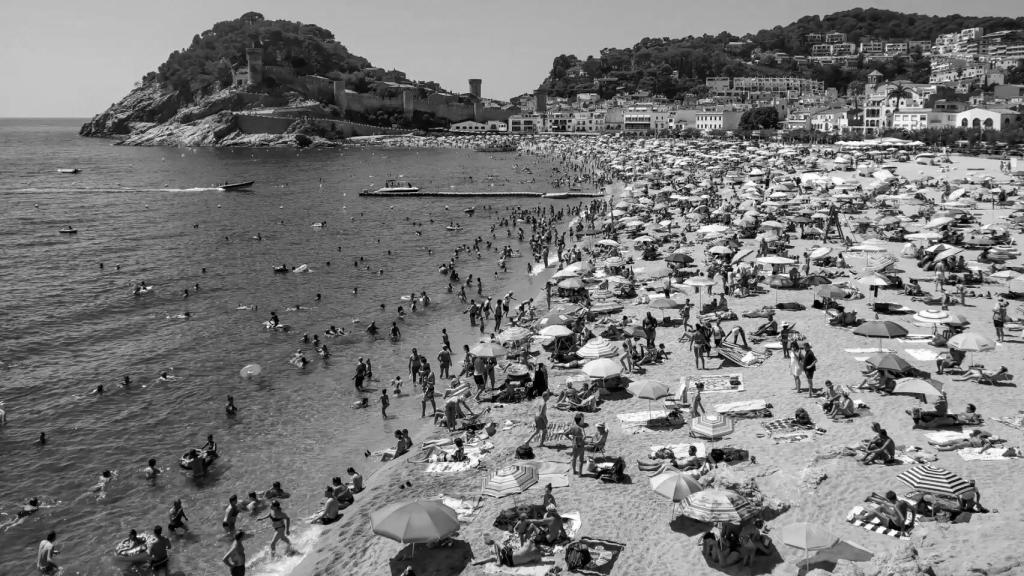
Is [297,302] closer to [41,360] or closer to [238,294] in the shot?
[238,294]

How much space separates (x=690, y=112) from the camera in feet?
396

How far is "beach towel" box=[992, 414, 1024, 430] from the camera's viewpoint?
11406mm

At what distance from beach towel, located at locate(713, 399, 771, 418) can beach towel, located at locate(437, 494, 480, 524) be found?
4722mm

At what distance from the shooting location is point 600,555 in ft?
30.4

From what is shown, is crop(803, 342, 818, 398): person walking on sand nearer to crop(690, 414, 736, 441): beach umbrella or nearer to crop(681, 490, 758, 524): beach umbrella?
crop(690, 414, 736, 441): beach umbrella

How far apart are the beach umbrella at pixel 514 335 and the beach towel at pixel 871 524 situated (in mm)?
9556

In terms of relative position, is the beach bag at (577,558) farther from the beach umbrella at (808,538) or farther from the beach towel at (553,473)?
the beach umbrella at (808,538)

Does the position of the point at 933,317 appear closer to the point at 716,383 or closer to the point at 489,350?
the point at 716,383

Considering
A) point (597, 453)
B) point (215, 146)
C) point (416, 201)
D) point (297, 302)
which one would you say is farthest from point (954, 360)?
point (215, 146)

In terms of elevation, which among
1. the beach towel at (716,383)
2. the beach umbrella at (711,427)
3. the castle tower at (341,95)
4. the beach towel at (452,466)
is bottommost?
the beach towel at (452,466)

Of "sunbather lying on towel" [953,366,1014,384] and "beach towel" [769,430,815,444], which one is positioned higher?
"sunbather lying on towel" [953,366,1014,384]

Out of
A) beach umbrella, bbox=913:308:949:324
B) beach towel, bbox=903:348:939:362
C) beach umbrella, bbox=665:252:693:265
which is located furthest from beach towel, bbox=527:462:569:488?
beach umbrella, bbox=665:252:693:265

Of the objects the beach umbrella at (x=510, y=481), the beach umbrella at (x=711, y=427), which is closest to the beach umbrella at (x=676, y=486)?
the beach umbrella at (x=510, y=481)

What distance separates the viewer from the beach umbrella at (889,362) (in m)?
13.2
